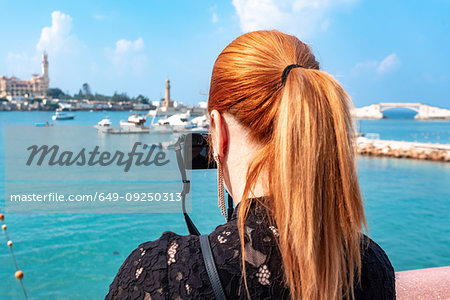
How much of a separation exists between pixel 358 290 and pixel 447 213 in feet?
40.6

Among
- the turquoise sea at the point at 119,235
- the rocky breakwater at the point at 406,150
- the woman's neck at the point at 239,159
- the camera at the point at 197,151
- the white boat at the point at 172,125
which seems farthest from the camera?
the white boat at the point at 172,125

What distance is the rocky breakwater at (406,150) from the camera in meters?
18.9

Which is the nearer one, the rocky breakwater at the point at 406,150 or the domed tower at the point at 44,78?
the rocky breakwater at the point at 406,150

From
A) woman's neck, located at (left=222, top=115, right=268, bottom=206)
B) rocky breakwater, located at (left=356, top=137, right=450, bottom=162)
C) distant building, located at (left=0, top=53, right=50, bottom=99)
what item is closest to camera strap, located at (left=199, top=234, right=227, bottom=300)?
woman's neck, located at (left=222, top=115, right=268, bottom=206)

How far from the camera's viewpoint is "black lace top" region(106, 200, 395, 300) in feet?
2.00

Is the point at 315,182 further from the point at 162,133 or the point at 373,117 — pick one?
the point at 373,117

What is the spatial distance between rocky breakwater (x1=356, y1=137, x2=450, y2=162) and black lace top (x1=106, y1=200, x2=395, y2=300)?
735 inches

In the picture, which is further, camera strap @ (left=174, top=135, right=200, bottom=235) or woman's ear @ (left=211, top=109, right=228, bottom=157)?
camera strap @ (left=174, top=135, right=200, bottom=235)

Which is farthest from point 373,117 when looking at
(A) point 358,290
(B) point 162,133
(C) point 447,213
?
(A) point 358,290

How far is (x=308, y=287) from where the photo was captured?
656 mm

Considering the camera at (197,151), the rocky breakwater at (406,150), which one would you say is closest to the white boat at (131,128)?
the rocky breakwater at (406,150)

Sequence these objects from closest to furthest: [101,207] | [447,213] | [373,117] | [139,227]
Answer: [139,227]
[447,213]
[101,207]
[373,117]

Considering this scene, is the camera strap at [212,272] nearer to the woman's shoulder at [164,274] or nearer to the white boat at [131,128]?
the woman's shoulder at [164,274]

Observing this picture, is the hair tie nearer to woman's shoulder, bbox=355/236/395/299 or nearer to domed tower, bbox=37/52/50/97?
woman's shoulder, bbox=355/236/395/299
